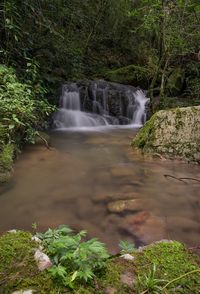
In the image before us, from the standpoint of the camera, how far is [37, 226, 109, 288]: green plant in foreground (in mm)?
1475

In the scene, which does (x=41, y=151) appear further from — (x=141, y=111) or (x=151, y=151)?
(x=141, y=111)

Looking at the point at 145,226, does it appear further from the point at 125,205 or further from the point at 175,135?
the point at 175,135

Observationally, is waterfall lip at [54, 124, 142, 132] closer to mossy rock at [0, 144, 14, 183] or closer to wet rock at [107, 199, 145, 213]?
mossy rock at [0, 144, 14, 183]

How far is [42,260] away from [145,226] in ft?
5.33

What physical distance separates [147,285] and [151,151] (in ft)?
14.1

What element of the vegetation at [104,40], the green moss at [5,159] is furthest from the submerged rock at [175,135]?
the green moss at [5,159]

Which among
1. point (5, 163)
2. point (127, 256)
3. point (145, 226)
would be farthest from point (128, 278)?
point (5, 163)

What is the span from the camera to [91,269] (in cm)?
157

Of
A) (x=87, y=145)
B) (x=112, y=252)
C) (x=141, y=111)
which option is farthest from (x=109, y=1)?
(x=112, y=252)

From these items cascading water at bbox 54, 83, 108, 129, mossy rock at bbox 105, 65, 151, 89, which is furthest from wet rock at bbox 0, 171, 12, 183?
mossy rock at bbox 105, 65, 151, 89

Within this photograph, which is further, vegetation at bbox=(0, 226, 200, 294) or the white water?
the white water

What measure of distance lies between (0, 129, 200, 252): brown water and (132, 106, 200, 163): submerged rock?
1.03ft

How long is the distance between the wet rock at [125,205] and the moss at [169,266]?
1.35 meters

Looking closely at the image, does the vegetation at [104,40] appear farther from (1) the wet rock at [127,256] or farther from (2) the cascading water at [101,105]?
(1) the wet rock at [127,256]
